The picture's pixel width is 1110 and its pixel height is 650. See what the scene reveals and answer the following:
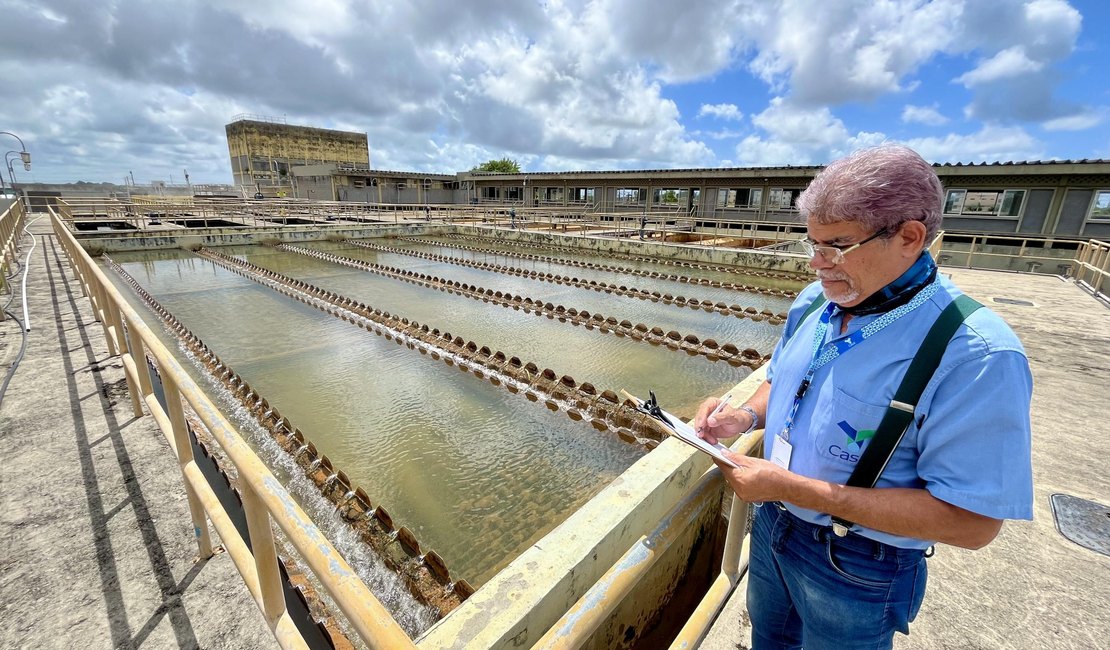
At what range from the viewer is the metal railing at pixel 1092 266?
9.24 meters

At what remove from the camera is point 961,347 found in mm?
976

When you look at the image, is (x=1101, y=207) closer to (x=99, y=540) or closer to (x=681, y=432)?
(x=681, y=432)

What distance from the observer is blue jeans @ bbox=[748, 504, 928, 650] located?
1.21m

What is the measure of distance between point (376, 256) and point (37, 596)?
13838 millimetres

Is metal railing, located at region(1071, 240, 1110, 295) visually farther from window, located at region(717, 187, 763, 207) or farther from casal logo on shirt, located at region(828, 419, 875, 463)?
window, located at region(717, 187, 763, 207)

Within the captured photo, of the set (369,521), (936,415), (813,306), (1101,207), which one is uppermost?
(1101,207)

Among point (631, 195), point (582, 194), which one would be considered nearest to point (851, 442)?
point (631, 195)

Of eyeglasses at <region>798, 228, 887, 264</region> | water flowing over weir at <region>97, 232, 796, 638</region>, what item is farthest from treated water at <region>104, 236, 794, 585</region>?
eyeglasses at <region>798, 228, 887, 264</region>

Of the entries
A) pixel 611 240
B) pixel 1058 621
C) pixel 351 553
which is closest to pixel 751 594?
pixel 1058 621

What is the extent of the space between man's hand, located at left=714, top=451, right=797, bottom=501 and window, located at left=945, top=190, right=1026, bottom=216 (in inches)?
802

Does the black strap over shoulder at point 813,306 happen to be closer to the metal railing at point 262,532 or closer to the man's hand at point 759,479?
the man's hand at point 759,479

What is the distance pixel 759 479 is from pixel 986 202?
22.5 m

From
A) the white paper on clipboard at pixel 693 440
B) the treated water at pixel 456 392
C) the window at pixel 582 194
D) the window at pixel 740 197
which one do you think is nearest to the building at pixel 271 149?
the window at pixel 582 194

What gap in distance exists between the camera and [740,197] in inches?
921
